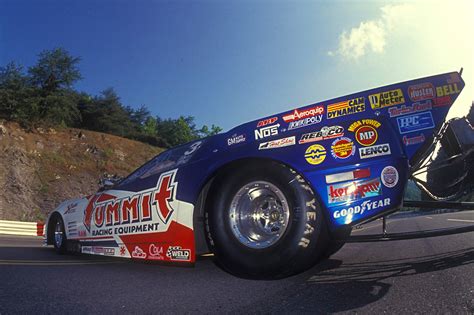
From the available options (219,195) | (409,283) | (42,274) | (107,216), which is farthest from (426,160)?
(42,274)

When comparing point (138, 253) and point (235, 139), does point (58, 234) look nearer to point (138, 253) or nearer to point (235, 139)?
point (138, 253)

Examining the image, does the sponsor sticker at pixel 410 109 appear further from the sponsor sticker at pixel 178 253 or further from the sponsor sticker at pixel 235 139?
the sponsor sticker at pixel 178 253

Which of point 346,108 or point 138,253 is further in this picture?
point 138,253

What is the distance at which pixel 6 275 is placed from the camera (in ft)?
12.2

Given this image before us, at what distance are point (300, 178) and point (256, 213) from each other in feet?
1.66

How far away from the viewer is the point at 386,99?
9.28 ft

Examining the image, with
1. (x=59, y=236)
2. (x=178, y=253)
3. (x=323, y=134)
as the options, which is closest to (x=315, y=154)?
(x=323, y=134)

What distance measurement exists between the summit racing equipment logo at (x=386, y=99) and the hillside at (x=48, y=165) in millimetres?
26523

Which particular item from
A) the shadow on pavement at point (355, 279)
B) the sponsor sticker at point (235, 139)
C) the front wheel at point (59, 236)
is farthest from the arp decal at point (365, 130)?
the front wheel at point (59, 236)

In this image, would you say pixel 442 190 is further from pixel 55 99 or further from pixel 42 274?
pixel 55 99

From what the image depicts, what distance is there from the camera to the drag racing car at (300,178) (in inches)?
105

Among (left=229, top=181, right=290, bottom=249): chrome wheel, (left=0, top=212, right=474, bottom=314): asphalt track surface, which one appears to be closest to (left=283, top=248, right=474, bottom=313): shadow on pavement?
(left=0, top=212, right=474, bottom=314): asphalt track surface

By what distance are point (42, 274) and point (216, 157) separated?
7.55ft

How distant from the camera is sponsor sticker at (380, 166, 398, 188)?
2.61 metres
